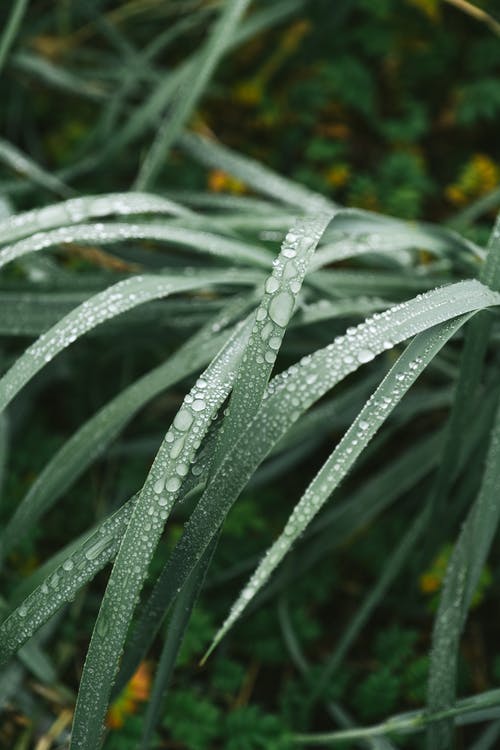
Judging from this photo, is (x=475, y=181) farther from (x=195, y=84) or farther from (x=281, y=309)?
(x=281, y=309)

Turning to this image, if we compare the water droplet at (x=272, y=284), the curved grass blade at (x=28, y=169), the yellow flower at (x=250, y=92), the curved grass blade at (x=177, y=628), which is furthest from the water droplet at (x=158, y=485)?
the yellow flower at (x=250, y=92)

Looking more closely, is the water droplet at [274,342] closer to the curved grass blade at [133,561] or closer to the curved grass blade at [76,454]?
the curved grass blade at [133,561]

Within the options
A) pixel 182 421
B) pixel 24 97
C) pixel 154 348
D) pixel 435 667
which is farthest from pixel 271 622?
pixel 24 97

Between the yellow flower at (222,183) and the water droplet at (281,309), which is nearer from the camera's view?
the water droplet at (281,309)

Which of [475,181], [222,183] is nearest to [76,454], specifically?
[222,183]

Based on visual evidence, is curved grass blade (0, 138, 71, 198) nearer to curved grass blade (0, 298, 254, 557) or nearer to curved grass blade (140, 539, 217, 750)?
curved grass blade (0, 298, 254, 557)

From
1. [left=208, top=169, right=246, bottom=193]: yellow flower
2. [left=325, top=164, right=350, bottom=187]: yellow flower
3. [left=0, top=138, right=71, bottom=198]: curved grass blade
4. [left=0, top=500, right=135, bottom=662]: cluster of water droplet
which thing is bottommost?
[left=0, top=500, right=135, bottom=662]: cluster of water droplet

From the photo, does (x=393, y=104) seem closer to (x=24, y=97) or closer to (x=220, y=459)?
(x=24, y=97)

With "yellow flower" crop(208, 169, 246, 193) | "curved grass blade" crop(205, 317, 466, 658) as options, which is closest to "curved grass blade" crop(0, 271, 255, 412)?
"curved grass blade" crop(205, 317, 466, 658)
